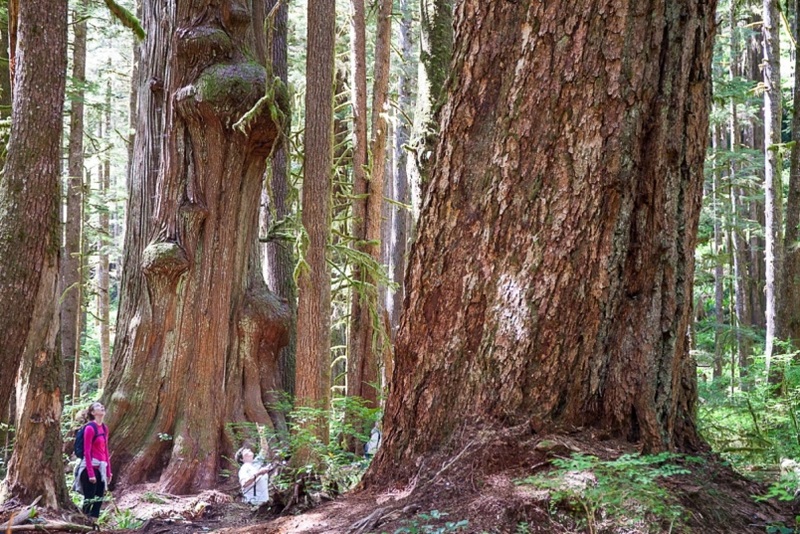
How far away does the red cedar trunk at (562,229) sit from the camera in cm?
Answer: 377

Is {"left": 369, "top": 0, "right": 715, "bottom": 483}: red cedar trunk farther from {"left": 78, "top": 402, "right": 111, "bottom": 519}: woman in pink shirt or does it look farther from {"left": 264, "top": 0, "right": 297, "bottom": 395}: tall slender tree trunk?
{"left": 264, "top": 0, "right": 297, "bottom": 395}: tall slender tree trunk

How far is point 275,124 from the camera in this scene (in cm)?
975

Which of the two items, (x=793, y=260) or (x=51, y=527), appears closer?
(x=51, y=527)

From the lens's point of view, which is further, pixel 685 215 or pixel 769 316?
pixel 769 316

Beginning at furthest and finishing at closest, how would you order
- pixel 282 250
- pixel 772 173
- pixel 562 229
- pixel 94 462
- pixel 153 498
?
pixel 282 250 → pixel 772 173 → pixel 153 498 → pixel 94 462 → pixel 562 229

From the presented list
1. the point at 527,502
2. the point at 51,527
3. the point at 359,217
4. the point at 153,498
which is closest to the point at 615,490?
the point at 527,502

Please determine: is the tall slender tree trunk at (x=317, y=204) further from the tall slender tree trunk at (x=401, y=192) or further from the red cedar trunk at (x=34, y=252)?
the tall slender tree trunk at (x=401, y=192)

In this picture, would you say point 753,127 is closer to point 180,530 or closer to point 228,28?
point 228,28

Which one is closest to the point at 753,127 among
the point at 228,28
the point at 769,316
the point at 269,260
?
the point at 769,316

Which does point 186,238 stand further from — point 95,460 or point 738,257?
point 738,257

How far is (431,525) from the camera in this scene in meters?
3.25

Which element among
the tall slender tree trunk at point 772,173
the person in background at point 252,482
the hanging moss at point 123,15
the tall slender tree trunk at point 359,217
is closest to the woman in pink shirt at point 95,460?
the person in background at point 252,482

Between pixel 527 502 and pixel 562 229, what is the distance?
1.39m

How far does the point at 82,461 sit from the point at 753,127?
32.8 metres
